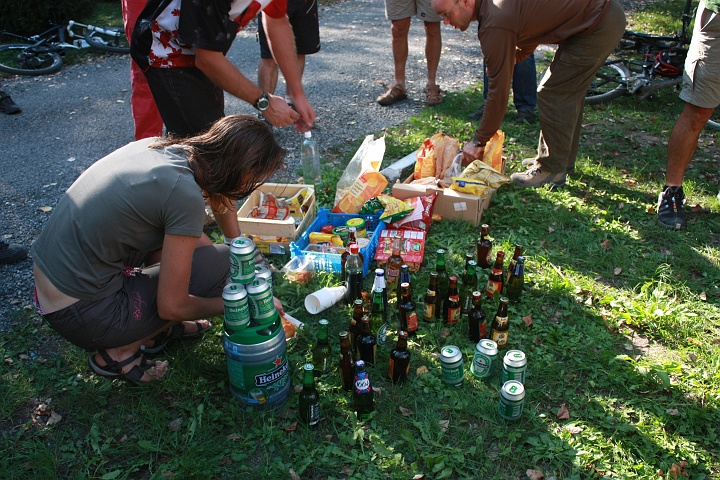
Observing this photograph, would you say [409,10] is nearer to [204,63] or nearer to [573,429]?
[204,63]

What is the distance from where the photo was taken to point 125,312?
2977mm

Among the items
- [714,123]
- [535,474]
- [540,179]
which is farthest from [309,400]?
[714,123]

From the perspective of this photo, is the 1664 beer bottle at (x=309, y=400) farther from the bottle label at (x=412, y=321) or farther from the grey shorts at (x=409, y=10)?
the grey shorts at (x=409, y=10)

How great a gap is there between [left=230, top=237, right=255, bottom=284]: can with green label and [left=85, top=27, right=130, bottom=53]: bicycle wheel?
26.5 ft

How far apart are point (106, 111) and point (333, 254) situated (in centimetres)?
465

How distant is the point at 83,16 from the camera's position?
35.0 ft

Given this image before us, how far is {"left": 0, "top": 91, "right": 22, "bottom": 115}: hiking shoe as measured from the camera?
705 centimetres

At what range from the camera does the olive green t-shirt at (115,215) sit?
2.66 meters

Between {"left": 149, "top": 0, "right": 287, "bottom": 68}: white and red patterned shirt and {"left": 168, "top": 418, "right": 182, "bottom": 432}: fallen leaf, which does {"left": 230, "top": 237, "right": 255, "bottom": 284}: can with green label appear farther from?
{"left": 149, "top": 0, "right": 287, "bottom": 68}: white and red patterned shirt

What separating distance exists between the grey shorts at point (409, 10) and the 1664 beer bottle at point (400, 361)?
477 cm

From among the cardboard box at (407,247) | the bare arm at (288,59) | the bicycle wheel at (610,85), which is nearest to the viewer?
the bare arm at (288,59)

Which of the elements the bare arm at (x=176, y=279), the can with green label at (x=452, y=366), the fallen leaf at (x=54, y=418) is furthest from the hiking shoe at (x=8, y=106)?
the can with green label at (x=452, y=366)

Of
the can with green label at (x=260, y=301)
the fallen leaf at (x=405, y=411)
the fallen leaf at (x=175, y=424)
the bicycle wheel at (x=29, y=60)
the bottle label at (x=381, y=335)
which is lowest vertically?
the fallen leaf at (x=175, y=424)

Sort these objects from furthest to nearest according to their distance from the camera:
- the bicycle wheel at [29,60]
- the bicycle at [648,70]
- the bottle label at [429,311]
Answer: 1. the bicycle wheel at [29,60]
2. the bicycle at [648,70]
3. the bottle label at [429,311]
